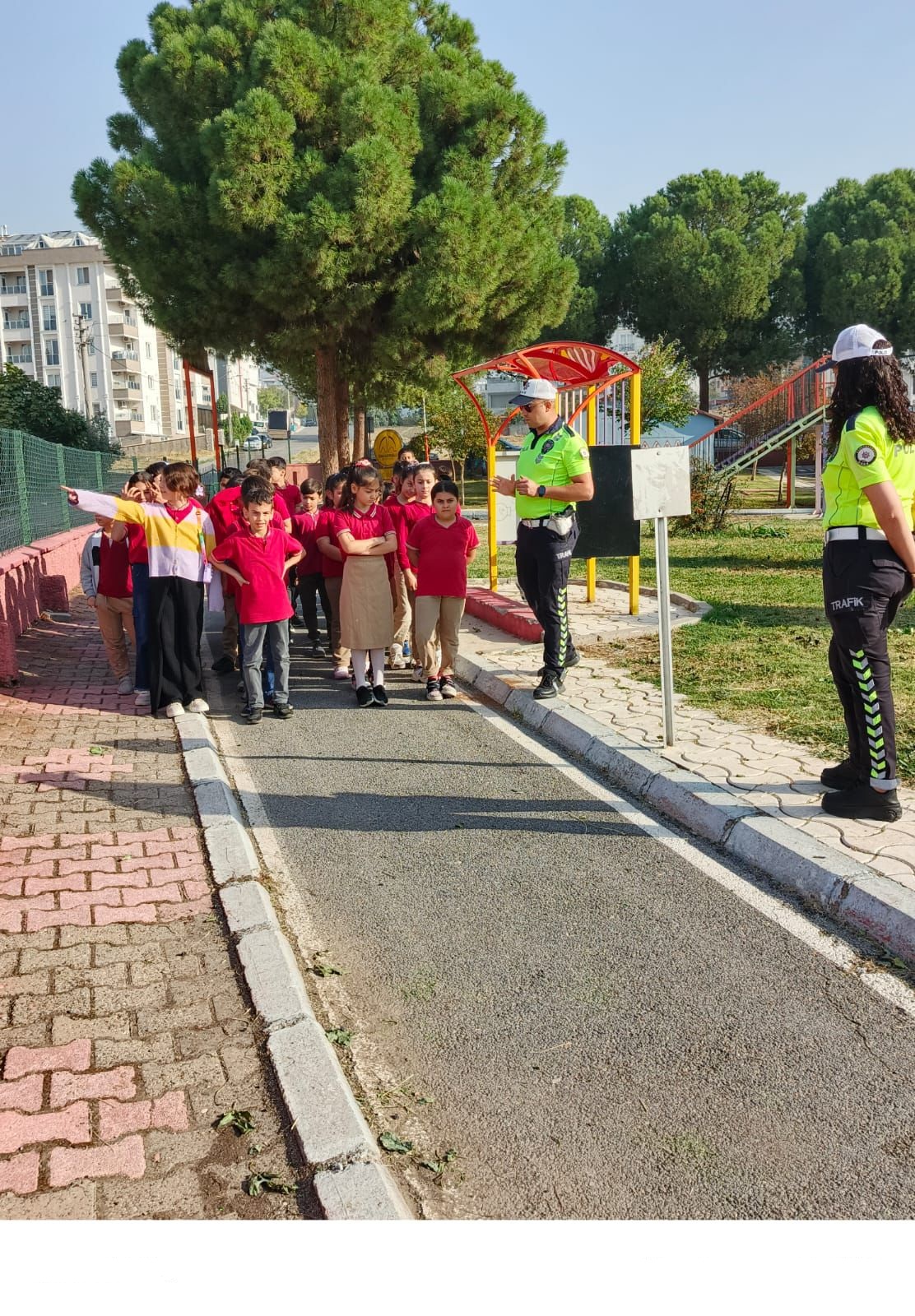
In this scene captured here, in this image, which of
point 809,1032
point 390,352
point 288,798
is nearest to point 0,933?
point 288,798

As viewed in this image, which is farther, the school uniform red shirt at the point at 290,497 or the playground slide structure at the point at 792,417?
the playground slide structure at the point at 792,417

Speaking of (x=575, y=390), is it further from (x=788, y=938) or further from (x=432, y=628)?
(x=788, y=938)

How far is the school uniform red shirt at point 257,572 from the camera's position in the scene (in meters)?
8.23

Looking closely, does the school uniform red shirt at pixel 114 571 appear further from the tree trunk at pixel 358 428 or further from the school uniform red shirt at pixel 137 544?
the tree trunk at pixel 358 428

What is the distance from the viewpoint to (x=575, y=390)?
1271 cm

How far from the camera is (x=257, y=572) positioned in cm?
823

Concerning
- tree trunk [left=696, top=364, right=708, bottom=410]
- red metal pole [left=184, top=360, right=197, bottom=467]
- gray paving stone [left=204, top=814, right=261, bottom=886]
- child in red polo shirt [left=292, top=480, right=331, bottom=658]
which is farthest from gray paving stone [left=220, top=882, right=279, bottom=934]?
tree trunk [left=696, top=364, right=708, bottom=410]

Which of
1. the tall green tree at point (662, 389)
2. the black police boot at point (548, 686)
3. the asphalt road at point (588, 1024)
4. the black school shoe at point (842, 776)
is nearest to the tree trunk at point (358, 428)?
the tall green tree at point (662, 389)

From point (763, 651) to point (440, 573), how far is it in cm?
284

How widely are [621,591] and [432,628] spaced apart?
5.18 metres

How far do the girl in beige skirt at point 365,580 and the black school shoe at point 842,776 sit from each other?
3.91 m

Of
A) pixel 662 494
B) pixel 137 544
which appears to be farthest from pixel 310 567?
pixel 662 494

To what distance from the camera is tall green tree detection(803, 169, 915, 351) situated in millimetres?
49594

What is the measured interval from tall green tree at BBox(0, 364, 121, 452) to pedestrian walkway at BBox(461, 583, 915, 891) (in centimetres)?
2871
